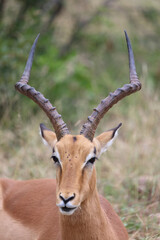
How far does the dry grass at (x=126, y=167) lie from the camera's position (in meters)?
6.16

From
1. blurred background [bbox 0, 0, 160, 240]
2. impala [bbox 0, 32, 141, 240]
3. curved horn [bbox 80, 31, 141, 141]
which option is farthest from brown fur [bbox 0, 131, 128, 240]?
blurred background [bbox 0, 0, 160, 240]

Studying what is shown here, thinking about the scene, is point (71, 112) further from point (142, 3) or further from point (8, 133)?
point (142, 3)

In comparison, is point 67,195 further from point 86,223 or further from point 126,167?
point 126,167

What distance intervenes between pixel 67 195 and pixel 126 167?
4.15 metres

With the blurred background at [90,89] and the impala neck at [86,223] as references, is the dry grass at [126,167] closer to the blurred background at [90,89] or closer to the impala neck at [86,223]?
the blurred background at [90,89]

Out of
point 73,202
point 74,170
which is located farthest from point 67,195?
point 74,170

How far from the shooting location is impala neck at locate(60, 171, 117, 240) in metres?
4.20

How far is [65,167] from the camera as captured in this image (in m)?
3.92

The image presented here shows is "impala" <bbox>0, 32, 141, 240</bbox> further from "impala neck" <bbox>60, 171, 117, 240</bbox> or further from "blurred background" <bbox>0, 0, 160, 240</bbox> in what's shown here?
"blurred background" <bbox>0, 0, 160, 240</bbox>

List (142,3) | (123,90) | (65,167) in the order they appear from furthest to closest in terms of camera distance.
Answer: (142,3), (123,90), (65,167)

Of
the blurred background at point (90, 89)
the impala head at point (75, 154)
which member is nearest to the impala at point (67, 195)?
the impala head at point (75, 154)

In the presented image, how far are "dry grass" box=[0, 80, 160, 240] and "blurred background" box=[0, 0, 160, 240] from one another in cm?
1

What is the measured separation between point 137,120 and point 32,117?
2.29m

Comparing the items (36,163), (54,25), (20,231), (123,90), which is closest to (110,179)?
(36,163)
